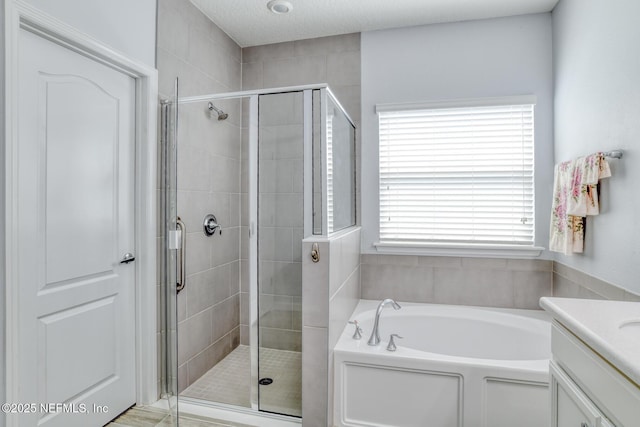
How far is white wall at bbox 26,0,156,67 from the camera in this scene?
1.68 metres

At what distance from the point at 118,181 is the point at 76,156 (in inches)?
11.1

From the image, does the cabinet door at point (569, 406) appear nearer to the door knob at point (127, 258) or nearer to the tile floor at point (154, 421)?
the tile floor at point (154, 421)

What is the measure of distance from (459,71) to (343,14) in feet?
3.16

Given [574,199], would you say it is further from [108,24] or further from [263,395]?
[108,24]

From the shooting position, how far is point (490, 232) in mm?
2699

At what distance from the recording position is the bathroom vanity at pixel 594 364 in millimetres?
821

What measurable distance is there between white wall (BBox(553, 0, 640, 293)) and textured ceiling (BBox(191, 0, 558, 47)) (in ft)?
1.60

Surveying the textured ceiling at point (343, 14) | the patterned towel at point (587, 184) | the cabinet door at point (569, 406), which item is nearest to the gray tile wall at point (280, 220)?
the textured ceiling at point (343, 14)

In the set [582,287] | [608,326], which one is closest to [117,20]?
[608,326]

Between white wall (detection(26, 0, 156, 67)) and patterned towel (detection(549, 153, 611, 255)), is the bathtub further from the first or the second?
white wall (detection(26, 0, 156, 67))

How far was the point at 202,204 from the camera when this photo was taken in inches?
91.4

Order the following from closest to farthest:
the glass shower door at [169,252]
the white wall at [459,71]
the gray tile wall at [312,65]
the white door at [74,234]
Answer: the white door at [74,234], the glass shower door at [169,252], the white wall at [459,71], the gray tile wall at [312,65]

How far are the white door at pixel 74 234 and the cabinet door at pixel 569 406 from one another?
2047mm

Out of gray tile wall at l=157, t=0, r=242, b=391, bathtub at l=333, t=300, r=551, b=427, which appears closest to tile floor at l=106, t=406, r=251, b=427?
gray tile wall at l=157, t=0, r=242, b=391
